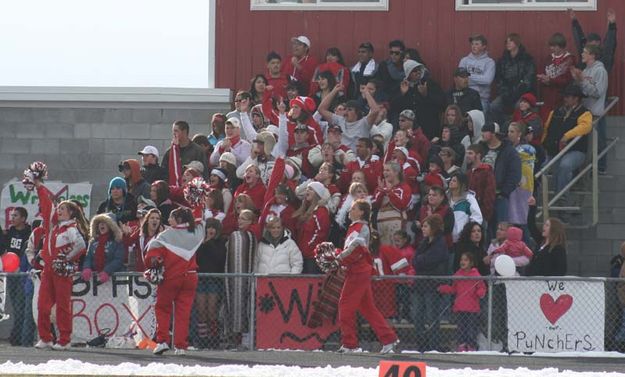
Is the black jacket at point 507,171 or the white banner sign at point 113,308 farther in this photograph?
the black jacket at point 507,171

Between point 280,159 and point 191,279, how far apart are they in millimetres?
3029

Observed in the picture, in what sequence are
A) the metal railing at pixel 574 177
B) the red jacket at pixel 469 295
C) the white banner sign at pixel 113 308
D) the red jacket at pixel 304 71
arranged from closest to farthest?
the red jacket at pixel 469 295 < the white banner sign at pixel 113 308 < the metal railing at pixel 574 177 < the red jacket at pixel 304 71

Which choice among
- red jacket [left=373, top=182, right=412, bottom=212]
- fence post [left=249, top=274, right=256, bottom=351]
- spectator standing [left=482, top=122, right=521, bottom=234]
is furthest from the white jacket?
spectator standing [left=482, top=122, right=521, bottom=234]

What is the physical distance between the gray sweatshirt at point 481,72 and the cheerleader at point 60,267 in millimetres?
6785

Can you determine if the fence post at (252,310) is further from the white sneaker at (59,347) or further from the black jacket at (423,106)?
the black jacket at (423,106)

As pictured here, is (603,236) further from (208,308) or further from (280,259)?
(208,308)

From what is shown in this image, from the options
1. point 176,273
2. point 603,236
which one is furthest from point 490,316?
point 603,236

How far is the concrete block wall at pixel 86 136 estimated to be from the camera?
24734mm

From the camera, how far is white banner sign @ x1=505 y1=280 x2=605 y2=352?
62.1 ft

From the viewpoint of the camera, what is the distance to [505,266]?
1928 cm

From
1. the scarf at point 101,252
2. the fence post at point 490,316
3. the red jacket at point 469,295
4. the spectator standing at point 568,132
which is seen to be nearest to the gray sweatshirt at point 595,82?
the spectator standing at point 568,132

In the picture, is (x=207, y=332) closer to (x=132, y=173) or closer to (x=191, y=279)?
(x=191, y=279)

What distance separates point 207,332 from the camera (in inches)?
762

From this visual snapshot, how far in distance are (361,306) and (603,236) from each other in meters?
6.23
